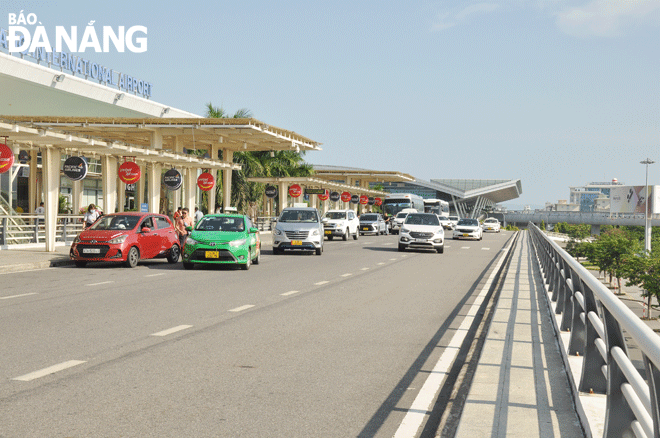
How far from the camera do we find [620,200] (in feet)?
420

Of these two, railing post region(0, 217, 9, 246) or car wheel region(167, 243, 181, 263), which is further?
railing post region(0, 217, 9, 246)

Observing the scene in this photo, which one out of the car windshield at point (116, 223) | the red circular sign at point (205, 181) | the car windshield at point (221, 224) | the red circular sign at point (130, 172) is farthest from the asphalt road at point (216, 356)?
the red circular sign at point (205, 181)

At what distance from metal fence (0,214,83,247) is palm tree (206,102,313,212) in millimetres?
16388

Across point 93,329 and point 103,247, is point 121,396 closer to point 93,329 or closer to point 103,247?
point 93,329

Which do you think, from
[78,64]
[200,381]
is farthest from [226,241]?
[78,64]

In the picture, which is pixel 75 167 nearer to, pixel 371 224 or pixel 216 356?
pixel 216 356

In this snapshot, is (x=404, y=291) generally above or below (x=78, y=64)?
below

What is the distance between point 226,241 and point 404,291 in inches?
243

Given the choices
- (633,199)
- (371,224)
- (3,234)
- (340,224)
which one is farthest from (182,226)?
(633,199)

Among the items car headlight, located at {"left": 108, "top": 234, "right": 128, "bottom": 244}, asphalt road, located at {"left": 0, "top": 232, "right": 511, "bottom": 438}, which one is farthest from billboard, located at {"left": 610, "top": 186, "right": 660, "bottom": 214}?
asphalt road, located at {"left": 0, "top": 232, "right": 511, "bottom": 438}

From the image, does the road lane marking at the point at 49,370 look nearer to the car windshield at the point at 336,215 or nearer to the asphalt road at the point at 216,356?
the asphalt road at the point at 216,356

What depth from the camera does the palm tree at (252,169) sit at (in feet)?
164

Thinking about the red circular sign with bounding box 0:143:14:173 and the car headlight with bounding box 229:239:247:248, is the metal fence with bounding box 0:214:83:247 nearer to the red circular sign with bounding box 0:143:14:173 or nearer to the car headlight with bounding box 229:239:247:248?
the red circular sign with bounding box 0:143:14:173

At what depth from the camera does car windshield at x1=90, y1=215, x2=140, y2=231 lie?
20.0 meters
